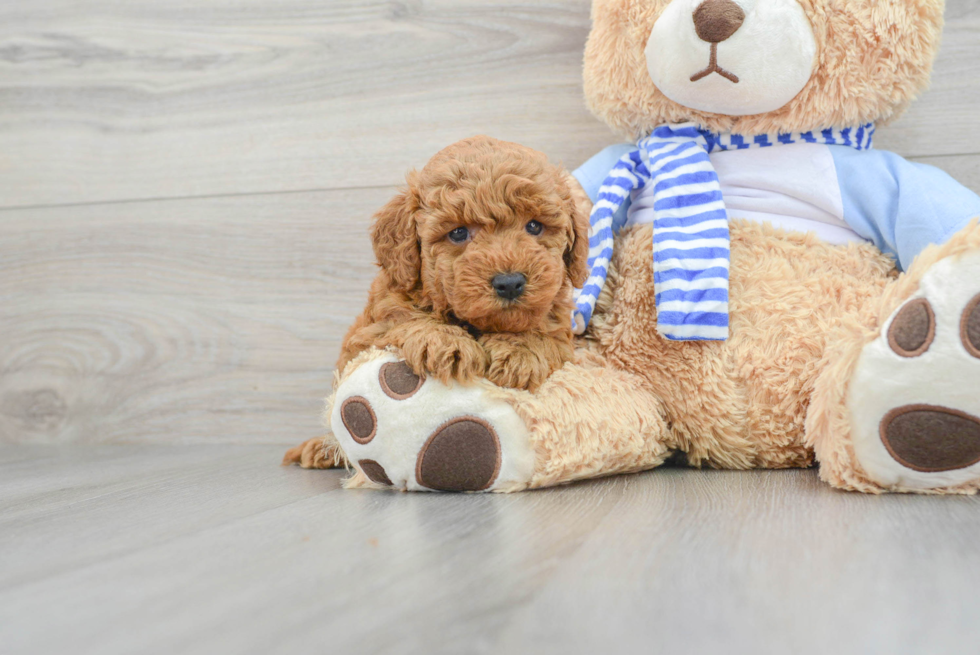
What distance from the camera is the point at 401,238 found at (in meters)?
0.87

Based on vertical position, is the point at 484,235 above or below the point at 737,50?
below

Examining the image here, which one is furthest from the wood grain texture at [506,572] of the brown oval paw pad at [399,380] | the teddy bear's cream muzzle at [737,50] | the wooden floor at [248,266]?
the teddy bear's cream muzzle at [737,50]

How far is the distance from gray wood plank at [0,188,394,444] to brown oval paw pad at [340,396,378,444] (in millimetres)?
558

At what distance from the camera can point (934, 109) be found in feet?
3.89

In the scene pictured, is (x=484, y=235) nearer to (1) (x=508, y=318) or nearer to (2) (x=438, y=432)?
(1) (x=508, y=318)

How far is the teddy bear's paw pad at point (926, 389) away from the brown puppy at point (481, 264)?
323 mm

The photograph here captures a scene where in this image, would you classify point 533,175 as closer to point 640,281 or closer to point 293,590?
point 640,281

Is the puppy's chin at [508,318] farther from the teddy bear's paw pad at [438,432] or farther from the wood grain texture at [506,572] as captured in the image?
the wood grain texture at [506,572]

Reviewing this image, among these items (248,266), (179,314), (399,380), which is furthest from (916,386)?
(179,314)

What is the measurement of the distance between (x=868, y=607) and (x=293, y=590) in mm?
356

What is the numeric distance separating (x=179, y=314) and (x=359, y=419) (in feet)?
2.54

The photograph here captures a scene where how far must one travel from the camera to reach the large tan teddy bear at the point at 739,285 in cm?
77

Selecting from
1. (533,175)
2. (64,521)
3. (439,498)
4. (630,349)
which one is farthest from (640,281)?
(64,521)

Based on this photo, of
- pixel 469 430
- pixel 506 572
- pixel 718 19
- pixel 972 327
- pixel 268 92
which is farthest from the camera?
pixel 268 92
